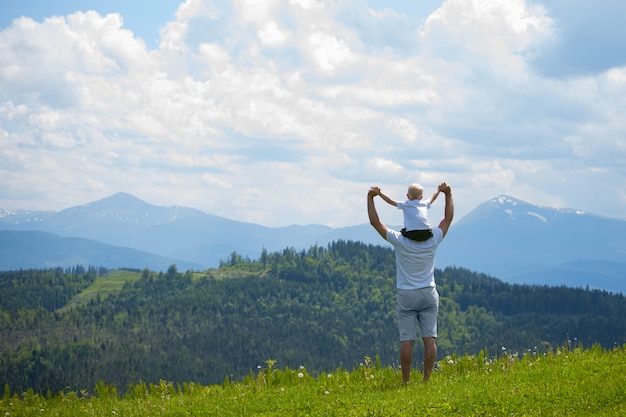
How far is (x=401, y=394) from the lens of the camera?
13.9 metres

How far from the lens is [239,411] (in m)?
14.0

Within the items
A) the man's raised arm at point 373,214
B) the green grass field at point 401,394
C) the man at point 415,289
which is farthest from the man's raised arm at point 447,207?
the green grass field at point 401,394

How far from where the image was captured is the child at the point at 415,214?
47.6 feet

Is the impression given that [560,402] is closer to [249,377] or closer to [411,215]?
[411,215]

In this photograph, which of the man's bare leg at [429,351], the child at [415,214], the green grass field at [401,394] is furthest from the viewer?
the man's bare leg at [429,351]

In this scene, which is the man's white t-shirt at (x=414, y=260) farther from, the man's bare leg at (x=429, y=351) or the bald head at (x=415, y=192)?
the man's bare leg at (x=429, y=351)

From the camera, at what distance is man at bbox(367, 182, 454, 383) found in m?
14.6

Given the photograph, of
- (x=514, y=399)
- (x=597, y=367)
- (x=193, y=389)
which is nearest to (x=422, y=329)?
(x=514, y=399)

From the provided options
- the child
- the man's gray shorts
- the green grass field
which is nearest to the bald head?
the child

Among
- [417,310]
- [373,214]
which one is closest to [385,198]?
[373,214]

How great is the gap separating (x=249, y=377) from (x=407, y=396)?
5277 mm

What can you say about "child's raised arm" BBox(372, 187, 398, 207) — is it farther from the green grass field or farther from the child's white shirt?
the green grass field

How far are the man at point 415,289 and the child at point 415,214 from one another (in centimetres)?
15

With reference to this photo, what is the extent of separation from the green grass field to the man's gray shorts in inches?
44.5
